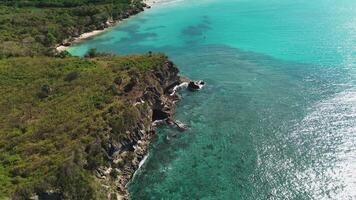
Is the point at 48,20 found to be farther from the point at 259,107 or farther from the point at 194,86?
the point at 259,107

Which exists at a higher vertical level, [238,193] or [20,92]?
[20,92]

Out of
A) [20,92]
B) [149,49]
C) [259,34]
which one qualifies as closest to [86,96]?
[20,92]

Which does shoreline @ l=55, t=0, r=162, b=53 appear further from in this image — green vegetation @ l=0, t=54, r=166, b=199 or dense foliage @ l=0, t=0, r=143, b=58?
green vegetation @ l=0, t=54, r=166, b=199

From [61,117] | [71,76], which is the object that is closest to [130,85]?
[71,76]

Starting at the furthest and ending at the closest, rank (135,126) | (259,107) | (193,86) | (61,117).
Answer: (193,86) < (259,107) < (135,126) < (61,117)

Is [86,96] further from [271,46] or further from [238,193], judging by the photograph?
[271,46]
